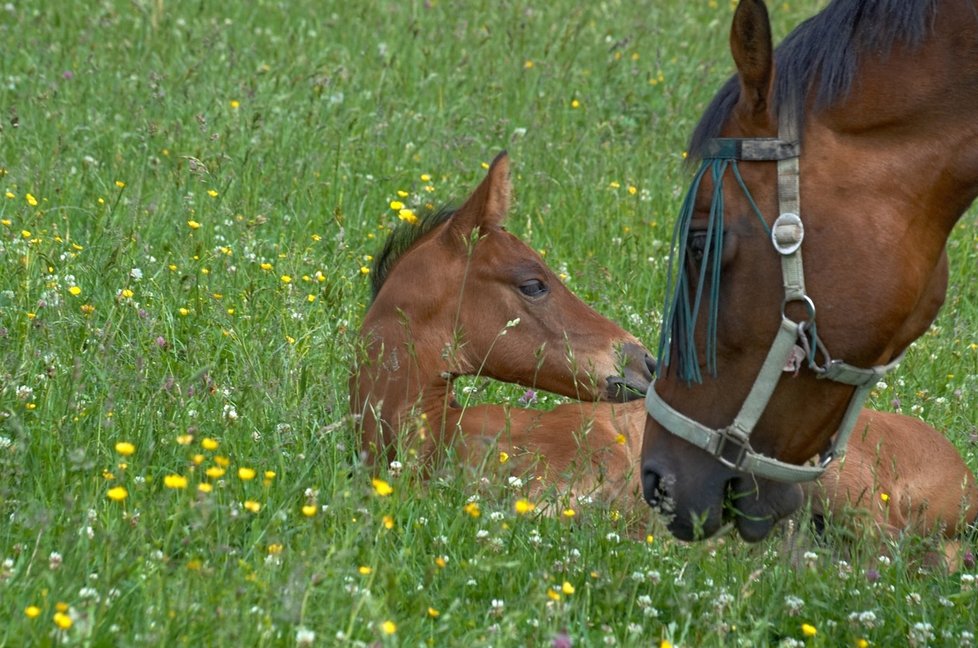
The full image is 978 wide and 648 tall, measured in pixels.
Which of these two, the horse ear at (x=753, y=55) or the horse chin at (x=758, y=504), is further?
the horse chin at (x=758, y=504)

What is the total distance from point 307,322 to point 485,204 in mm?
1108

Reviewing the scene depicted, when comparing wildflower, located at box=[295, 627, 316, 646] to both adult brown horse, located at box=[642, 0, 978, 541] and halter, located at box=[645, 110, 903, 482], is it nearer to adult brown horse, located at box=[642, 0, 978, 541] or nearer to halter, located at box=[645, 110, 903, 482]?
adult brown horse, located at box=[642, 0, 978, 541]

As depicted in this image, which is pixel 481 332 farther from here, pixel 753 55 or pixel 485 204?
pixel 753 55

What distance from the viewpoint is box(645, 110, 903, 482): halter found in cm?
319

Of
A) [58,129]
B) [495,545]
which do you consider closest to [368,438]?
[495,545]

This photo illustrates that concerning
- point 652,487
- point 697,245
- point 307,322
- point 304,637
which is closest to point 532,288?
point 307,322

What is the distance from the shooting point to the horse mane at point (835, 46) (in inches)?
127

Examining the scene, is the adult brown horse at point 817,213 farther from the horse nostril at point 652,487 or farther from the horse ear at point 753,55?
the horse nostril at point 652,487

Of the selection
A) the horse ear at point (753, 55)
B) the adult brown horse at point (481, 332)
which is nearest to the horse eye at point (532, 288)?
the adult brown horse at point (481, 332)

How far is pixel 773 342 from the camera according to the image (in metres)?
3.26

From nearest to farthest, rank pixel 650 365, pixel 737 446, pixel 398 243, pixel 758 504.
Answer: pixel 737 446 < pixel 758 504 < pixel 650 365 < pixel 398 243

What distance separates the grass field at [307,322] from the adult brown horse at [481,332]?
0.30m

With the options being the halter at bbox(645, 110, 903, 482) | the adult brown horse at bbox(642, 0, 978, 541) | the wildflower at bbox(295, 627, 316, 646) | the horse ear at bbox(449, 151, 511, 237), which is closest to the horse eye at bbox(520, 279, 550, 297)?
the horse ear at bbox(449, 151, 511, 237)

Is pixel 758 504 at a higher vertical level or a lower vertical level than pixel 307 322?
higher
